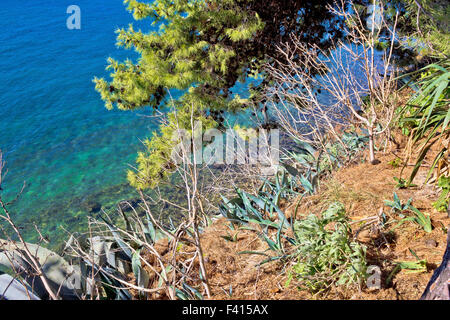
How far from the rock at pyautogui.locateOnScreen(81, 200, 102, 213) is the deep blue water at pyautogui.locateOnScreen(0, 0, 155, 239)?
0.46 feet

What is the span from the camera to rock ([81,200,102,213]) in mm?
9375

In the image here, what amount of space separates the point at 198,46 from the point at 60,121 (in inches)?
316

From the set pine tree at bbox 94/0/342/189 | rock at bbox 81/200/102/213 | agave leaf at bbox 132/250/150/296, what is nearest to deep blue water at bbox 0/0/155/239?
rock at bbox 81/200/102/213

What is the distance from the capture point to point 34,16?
2161cm

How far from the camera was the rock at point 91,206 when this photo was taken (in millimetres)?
9375

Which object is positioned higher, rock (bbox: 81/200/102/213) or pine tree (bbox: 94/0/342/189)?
pine tree (bbox: 94/0/342/189)

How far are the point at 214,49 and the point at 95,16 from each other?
15.7 m

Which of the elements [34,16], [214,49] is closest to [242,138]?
[214,49]

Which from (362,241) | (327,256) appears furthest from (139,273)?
(362,241)

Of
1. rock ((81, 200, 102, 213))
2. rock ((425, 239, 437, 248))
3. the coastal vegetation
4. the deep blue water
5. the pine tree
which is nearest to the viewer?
the coastal vegetation

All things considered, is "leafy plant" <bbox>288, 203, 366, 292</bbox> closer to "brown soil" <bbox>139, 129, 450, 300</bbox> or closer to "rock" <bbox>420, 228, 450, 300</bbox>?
"brown soil" <bbox>139, 129, 450, 300</bbox>

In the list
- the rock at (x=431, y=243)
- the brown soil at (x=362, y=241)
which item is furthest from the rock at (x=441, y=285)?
the rock at (x=431, y=243)

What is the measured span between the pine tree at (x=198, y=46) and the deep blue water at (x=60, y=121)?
3.14 feet

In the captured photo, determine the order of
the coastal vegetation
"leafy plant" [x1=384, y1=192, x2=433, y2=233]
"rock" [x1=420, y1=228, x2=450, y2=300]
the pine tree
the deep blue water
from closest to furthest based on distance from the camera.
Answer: "rock" [x1=420, y1=228, x2=450, y2=300] < the coastal vegetation < "leafy plant" [x1=384, y1=192, x2=433, y2=233] < the pine tree < the deep blue water
